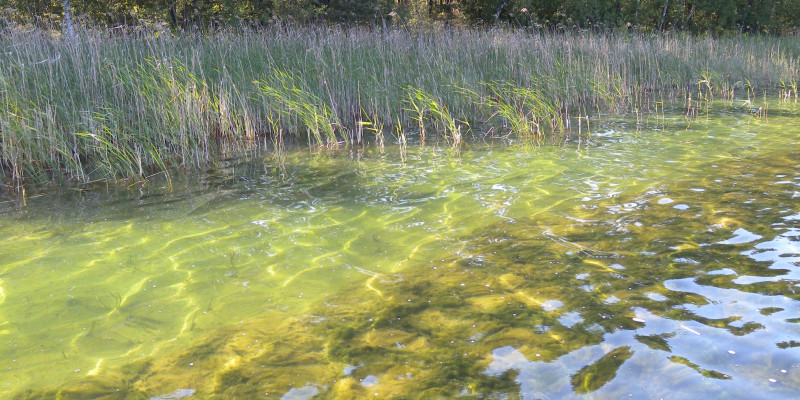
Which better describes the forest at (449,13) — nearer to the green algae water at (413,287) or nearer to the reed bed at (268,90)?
the reed bed at (268,90)

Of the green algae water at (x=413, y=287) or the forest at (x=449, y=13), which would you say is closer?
the green algae water at (x=413, y=287)

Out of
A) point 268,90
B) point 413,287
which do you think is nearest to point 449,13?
point 268,90

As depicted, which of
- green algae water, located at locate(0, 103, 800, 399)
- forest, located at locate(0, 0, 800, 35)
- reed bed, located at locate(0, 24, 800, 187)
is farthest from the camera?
forest, located at locate(0, 0, 800, 35)

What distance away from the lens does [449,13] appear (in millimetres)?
21156

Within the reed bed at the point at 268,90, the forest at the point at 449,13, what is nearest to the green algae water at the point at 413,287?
the reed bed at the point at 268,90

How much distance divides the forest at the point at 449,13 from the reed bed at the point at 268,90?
2.68m

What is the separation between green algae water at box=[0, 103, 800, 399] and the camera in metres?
2.20

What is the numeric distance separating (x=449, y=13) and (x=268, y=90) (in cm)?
1587

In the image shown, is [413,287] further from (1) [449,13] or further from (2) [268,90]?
(1) [449,13]

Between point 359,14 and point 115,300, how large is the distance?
1402 centimetres

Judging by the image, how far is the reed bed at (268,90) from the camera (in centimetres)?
537

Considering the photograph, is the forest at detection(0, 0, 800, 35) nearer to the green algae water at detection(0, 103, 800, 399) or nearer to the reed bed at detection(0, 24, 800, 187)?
the reed bed at detection(0, 24, 800, 187)

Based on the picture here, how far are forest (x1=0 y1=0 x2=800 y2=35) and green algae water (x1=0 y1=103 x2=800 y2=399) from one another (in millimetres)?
6355

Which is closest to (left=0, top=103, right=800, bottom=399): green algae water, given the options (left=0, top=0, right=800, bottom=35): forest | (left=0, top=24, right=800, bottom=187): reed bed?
(left=0, top=24, right=800, bottom=187): reed bed
